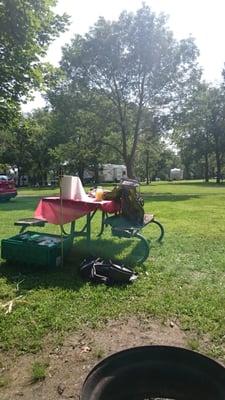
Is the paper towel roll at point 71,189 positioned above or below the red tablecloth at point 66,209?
above

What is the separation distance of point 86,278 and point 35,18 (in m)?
3.46

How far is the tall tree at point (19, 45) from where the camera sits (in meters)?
4.91

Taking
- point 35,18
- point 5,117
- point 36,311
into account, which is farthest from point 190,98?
point 36,311

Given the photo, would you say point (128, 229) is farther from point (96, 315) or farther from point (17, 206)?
point (17, 206)

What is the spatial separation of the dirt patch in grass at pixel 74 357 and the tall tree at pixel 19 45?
375 cm

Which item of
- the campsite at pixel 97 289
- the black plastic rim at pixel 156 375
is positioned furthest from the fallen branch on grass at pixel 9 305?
the black plastic rim at pixel 156 375

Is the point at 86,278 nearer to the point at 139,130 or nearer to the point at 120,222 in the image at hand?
the point at 120,222

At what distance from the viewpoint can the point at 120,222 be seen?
684 cm

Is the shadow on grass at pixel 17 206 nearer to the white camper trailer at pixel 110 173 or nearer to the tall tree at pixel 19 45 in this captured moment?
the tall tree at pixel 19 45

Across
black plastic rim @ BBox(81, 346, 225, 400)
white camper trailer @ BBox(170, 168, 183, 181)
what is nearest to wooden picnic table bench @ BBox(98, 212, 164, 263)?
black plastic rim @ BBox(81, 346, 225, 400)

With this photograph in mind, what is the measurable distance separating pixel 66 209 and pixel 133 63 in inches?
845

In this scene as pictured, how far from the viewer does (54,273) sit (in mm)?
5477

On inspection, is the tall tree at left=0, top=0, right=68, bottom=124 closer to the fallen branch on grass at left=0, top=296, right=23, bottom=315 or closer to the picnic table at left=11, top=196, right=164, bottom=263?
the picnic table at left=11, top=196, right=164, bottom=263

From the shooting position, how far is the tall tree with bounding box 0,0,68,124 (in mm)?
4906
